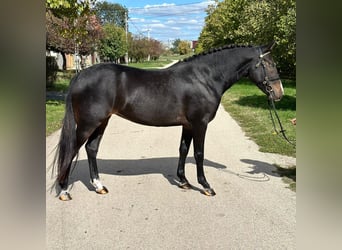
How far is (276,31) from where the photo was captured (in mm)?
10898

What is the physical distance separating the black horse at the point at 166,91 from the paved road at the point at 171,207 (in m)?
0.32

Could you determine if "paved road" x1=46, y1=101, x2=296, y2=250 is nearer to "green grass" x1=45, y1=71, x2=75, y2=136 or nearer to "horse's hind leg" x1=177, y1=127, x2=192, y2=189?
"horse's hind leg" x1=177, y1=127, x2=192, y2=189

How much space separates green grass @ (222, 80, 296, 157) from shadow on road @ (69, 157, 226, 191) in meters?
1.62

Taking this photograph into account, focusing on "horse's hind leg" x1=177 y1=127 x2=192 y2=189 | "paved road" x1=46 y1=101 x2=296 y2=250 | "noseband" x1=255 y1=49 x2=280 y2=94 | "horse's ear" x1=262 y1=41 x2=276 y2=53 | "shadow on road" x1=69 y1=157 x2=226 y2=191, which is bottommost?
"paved road" x1=46 y1=101 x2=296 y2=250

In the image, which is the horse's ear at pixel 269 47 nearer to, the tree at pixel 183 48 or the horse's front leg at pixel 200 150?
the horse's front leg at pixel 200 150

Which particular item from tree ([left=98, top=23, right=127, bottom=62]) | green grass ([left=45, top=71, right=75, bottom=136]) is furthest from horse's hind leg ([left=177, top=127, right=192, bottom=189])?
tree ([left=98, top=23, right=127, bottom=62])

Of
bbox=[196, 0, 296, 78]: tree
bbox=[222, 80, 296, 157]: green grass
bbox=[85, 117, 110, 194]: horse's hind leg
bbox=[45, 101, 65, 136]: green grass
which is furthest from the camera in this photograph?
bbox=[196, 0, 296, 78]: tree

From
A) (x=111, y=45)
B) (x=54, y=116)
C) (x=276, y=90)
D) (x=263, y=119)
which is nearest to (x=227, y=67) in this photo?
(x=276, y=90)

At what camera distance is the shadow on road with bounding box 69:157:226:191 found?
16.1 feet

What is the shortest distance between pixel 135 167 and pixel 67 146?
5.58 feet

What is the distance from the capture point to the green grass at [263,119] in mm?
6598
